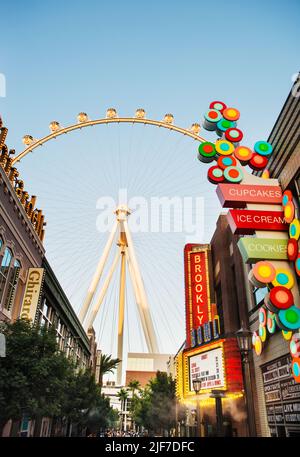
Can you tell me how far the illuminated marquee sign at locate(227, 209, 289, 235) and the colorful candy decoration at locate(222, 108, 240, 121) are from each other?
25.6ft

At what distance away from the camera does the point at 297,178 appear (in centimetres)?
1634

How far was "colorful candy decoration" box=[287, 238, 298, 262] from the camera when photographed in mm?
14945

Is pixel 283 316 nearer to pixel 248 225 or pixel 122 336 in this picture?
pixel 248 225

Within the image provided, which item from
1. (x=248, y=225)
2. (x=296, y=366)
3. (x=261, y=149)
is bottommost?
(x=296, y=366)

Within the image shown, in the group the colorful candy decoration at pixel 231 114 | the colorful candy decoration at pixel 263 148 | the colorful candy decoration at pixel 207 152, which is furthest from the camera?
the colorful candy decoration at pixel 231 114

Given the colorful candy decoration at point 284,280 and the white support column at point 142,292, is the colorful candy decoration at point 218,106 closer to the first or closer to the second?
the colorful candy decoration at point 284,280

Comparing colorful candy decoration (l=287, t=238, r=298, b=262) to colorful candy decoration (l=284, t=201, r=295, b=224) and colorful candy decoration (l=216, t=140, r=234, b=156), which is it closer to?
colorful candy decoration (l=284, t=201, r=295, b=224)

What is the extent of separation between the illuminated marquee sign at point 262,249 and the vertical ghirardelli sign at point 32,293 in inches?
530

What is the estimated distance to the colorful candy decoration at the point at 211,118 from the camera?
2163 centimetres

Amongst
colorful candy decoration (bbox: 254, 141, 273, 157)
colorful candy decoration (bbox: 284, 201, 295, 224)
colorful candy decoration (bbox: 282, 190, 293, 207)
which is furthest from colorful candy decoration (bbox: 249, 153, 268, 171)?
colorful candy decoration (bbox: 284, 201, 295, 224)

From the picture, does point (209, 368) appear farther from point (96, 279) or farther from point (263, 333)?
point (96, 279)

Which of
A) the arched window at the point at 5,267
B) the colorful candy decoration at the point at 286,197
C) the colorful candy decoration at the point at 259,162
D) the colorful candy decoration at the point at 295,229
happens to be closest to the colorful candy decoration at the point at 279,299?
the colorful candy decoration at the point at 295,229
